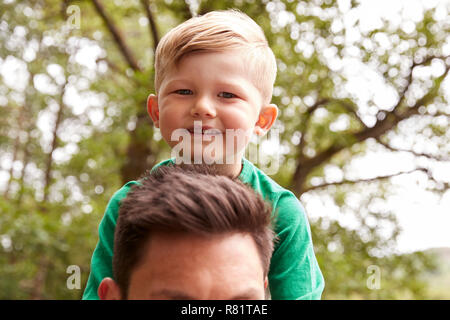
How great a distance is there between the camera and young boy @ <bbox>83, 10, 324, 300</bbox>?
1.28 metres

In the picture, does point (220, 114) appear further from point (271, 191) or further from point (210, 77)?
point (271, 191)

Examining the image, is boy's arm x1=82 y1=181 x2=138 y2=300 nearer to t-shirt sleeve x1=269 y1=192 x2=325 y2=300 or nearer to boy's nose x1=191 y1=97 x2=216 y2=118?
boy's nose x1=191 y1=97 x2=216 y2=118

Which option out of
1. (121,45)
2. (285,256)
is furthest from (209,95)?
(121,45)

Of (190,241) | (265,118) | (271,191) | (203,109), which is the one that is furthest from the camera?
(265,118)

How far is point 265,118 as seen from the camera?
59.9 inches

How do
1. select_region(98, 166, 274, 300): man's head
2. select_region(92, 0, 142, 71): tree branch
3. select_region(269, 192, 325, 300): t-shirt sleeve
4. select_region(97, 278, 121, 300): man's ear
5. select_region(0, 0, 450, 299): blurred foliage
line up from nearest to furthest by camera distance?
select_region(98, 166, 274, 300): man's head
select_region(97, 278, 121, 300): man's ear
select_region(269, 192, 325, 300): t-shirt sleeve
select_region(0, 0, 450, 299): blurred foliage
select_region(92, 0, 142, 71): tree branch

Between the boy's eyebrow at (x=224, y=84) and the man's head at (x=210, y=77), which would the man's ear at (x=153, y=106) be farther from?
the boy's eyebrow at (x=224, y=84)

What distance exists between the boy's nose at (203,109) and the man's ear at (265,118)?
10.3 inches

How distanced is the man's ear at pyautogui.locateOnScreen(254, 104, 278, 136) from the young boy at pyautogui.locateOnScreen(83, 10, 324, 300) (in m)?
0.07

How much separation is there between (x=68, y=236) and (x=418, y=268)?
404cm

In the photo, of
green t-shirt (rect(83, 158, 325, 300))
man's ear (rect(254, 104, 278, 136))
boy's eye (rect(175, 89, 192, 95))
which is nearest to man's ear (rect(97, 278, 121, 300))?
green t-shirt (rect(83, 158, 325, 300))

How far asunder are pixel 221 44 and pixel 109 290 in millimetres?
712

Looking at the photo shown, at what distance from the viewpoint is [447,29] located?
516 cm

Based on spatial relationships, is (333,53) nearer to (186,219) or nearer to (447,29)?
(447,29)
